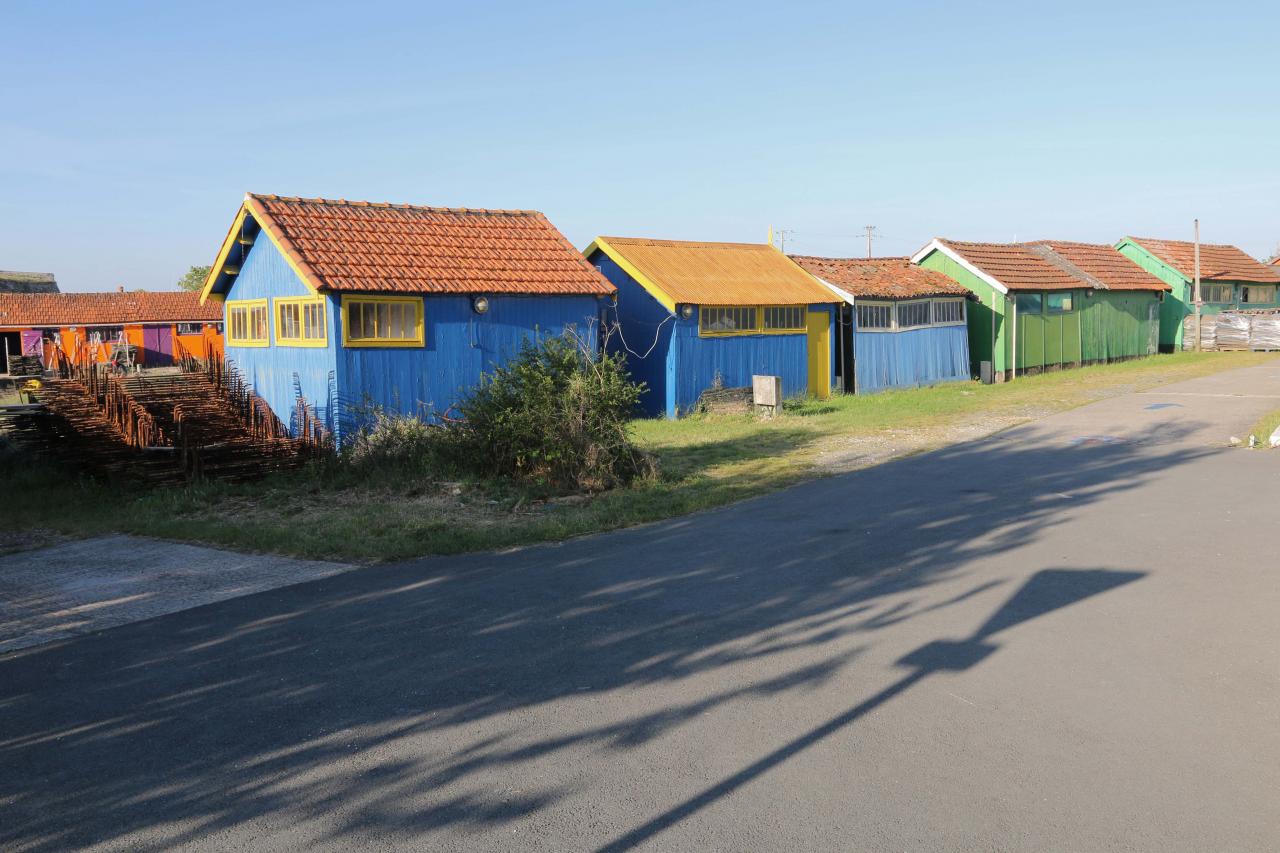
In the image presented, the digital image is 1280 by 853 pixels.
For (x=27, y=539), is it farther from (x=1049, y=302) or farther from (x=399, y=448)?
(x=1049, y=302)

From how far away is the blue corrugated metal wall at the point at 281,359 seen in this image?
17.3m

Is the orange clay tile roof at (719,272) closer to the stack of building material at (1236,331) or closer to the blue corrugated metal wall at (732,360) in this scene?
the blue corrugated metal wall at (732,360)

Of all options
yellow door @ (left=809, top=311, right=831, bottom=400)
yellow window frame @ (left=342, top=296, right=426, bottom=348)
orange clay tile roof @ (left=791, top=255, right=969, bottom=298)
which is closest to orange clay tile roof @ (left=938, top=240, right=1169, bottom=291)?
orange clay tile roof @ (left=791, top=255, right=969, bottom=298)

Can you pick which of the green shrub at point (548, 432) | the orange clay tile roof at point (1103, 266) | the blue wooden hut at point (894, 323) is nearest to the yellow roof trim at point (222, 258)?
the green shrub at point (548, 432)

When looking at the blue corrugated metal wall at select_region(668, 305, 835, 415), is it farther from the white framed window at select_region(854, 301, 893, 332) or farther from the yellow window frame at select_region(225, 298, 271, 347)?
the yellow window frame at select_region(225, 298, 271, 347)

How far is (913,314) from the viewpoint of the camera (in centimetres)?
2852

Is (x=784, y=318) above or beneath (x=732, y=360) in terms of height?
above

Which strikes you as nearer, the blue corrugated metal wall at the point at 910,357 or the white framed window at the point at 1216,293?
the blue corrugated metal wall at the point at 910,357

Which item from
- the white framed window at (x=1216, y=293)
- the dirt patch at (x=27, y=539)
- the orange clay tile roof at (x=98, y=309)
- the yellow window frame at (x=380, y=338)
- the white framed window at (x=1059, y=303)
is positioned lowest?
the dirt patch at (x=27, y=539)

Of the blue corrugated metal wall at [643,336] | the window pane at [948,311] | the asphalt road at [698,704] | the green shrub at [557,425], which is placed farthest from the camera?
the window pane at [948,311]

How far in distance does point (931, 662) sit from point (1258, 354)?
38.4 metres

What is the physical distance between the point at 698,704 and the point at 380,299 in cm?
1340

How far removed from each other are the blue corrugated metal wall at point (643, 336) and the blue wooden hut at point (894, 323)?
5.78 metres

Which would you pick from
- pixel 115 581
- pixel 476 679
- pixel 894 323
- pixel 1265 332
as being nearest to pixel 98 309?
pixel 894 323
